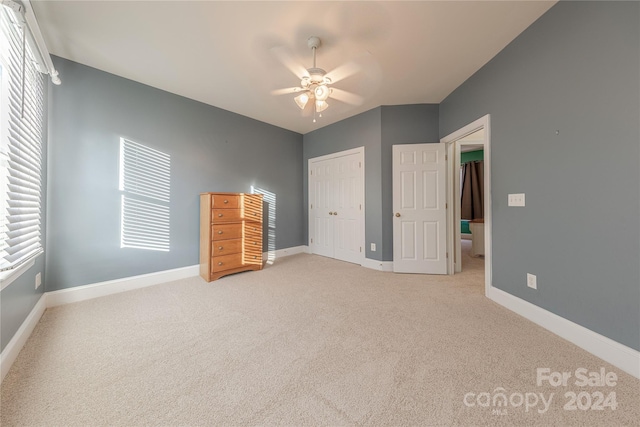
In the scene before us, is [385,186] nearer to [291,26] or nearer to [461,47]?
[461,47]

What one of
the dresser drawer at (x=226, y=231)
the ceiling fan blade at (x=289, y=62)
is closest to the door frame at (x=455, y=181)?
the ceiling fan blade at (x=289, y=62)

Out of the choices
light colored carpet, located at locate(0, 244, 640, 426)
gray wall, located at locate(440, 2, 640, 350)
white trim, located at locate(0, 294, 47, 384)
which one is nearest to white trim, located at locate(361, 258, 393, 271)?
light colored carpet, located at locate(0, 244, 640, 426)

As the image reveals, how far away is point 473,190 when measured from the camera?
247 inches

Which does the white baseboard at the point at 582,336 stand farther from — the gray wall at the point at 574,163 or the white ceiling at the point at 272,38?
the white ceiling at the point at 272,38

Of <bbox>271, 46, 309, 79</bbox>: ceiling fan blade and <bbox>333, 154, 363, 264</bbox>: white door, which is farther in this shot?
<bbox>333, 154, 363, 264</bbox>: white door

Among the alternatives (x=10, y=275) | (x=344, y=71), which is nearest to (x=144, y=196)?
(x=10, y=275)

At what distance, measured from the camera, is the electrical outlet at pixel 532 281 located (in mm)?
1960

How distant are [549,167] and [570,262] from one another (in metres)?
0.75

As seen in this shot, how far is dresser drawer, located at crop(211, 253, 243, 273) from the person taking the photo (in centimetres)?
303

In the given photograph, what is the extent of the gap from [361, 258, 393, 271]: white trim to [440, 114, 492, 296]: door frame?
82 cm

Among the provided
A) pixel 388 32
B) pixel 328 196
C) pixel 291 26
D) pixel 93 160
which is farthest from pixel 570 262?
pixel 93 160

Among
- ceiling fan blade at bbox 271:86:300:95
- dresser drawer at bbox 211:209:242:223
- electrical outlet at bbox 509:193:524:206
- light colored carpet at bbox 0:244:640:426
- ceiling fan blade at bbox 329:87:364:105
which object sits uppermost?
ceiling fan blade at bbox 329:87:364:105

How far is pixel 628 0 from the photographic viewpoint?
135 cm

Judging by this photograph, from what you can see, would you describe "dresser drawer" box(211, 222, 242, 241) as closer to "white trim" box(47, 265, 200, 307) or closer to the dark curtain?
"white trim" box(47, 265, 200, 307)
